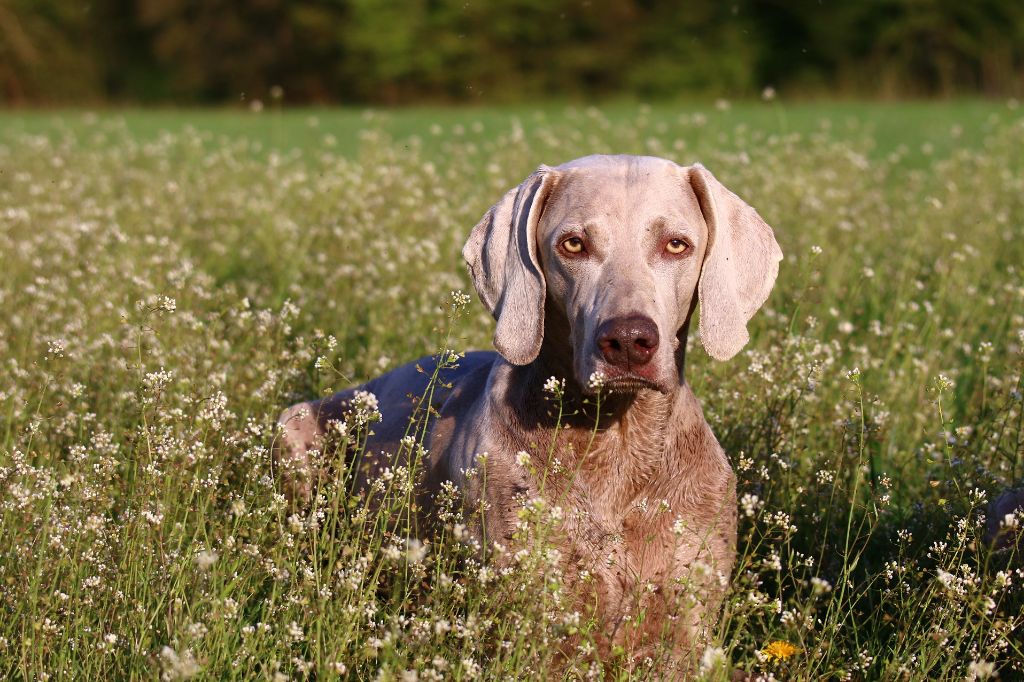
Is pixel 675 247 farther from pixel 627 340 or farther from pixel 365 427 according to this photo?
pixel 365 427

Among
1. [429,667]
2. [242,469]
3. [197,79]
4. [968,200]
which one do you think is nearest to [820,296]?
[968,200]

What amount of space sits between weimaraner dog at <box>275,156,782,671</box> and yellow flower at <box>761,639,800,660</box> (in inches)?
9.7

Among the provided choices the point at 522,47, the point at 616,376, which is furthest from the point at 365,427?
the point at 522,47

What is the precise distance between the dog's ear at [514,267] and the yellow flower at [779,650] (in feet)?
4.30

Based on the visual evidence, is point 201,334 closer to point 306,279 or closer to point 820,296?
point 306,279

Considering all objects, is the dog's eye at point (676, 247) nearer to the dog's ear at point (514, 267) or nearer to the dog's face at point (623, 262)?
the dog's face at point (623, 262)

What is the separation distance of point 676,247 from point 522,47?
4438 centimetres

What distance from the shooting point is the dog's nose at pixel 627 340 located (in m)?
3.89

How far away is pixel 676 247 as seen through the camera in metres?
4.34

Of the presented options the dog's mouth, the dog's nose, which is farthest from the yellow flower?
the dog's nose

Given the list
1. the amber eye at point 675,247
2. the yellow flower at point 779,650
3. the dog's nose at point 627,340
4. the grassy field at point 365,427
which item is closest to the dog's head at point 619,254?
the amber eye at point 675,247

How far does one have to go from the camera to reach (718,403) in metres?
5.89

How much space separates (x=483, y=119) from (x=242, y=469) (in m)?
22.2

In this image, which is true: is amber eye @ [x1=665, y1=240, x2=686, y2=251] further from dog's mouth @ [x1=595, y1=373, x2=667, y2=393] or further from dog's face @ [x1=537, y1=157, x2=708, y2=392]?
dog's mouth @ [x1=595, y1=373, x2=667, y2=393]
